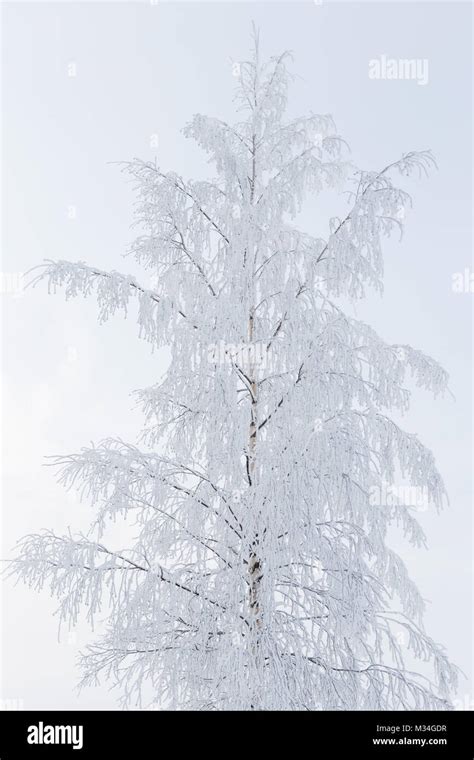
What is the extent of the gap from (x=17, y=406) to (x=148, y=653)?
21.3 feet

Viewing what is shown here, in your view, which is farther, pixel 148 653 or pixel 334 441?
pixel 148 653

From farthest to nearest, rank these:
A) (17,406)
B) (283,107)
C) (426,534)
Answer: (17,406) → (283,107) → (426,534)

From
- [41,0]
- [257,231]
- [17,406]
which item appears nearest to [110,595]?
[257,231]

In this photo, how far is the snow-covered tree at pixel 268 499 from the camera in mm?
5176

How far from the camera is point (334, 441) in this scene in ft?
16.7

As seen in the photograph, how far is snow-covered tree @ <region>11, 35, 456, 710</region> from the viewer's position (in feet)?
17.0

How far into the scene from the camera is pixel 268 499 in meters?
5.12

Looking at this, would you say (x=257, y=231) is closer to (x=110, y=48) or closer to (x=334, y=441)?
(x=334, y=441)
